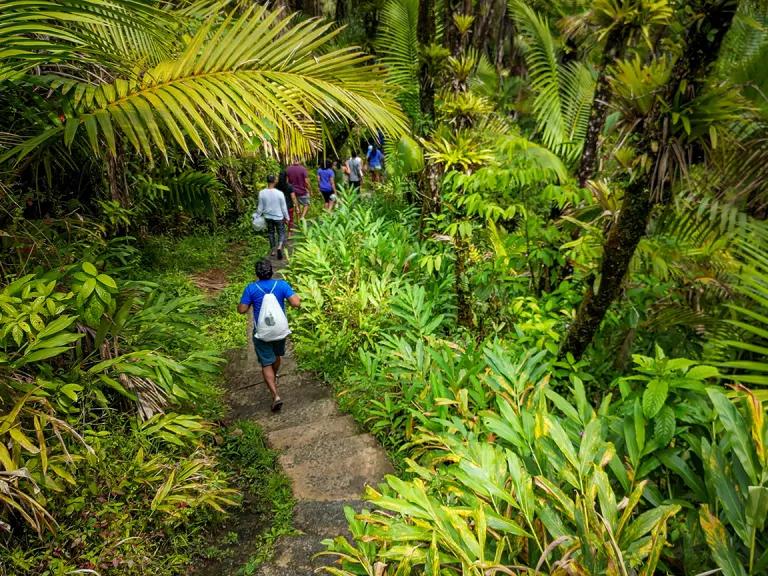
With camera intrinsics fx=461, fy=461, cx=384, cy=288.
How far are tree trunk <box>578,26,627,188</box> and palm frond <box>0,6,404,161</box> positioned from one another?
2.45 m

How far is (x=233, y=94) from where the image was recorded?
2.02 metres

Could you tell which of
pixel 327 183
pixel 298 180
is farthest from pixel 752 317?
pixel 327 183

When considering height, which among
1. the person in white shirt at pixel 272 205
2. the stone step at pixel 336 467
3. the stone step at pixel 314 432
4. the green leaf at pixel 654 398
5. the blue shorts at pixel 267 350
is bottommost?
the stone step at pixel 314 432

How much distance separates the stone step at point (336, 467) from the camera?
2.96m

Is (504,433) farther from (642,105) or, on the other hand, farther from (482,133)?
(482,133)

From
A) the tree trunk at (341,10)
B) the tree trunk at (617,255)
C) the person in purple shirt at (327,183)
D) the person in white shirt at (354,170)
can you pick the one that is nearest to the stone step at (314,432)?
the tree trunk at (617,255)

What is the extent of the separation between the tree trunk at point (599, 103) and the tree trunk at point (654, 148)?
71.6 inches

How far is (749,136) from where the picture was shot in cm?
214

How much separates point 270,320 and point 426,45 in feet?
12.9

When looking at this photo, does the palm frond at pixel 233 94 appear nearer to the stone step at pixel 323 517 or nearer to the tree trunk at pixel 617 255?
the tree trunk at pixel 617 255

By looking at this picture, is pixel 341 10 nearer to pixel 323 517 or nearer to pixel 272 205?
pixel 272 205

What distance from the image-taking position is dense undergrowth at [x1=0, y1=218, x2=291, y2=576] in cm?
217

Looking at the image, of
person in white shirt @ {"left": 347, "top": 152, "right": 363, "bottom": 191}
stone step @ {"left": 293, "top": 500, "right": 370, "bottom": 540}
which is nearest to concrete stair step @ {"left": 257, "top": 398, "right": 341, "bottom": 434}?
stone step @ {"left": 293, "top": 500, "right": 370, "bottom": 540}

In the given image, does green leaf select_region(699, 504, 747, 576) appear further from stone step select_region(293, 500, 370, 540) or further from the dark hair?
the dark hair
